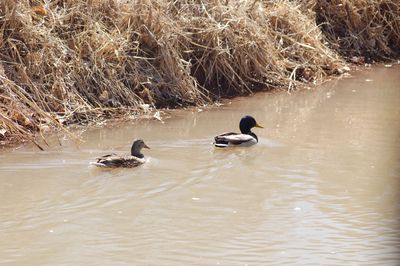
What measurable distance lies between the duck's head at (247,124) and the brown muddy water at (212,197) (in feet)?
0.58

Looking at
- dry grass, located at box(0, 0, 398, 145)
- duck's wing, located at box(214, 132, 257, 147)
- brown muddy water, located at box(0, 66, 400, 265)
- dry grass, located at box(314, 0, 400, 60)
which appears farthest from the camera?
dry grass, located at box(314, 0, 400, 60)

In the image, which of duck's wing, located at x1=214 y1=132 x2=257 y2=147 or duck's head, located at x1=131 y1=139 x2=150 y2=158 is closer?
duck's head, located at x1=131 y1=139 x2=150 y2=158

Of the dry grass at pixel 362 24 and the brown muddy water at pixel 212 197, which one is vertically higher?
the dry grass at pixel 362 24

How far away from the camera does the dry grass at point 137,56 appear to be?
10.1 metres

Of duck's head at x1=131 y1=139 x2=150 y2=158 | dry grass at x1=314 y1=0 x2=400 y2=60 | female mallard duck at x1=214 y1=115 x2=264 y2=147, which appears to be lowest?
female mallard duck at x1=214 y1=115 x2=264 y2=147

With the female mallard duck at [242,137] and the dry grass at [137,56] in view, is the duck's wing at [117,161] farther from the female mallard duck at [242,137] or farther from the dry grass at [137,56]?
the dry grass at [137,56]

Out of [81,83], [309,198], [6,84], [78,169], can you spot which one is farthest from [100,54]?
[309,198]

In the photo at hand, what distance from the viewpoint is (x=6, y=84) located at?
363 inches

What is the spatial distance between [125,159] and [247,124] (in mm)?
1870

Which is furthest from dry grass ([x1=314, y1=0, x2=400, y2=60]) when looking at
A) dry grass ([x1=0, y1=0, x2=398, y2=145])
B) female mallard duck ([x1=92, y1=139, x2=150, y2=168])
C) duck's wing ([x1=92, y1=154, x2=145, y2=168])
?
duck's wing ([x1=92, y1=154, x2=145, y2=168])

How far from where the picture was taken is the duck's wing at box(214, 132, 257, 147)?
9.13 m

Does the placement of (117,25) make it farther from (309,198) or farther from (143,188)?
(309,198)

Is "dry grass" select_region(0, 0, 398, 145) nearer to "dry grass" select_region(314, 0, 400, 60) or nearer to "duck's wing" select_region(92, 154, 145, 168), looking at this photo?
"duck's wing" select_region(92, 154, 145, 168)

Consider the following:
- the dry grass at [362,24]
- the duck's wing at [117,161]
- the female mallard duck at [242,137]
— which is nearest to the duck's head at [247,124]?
the female mallard duck at [242,137]
